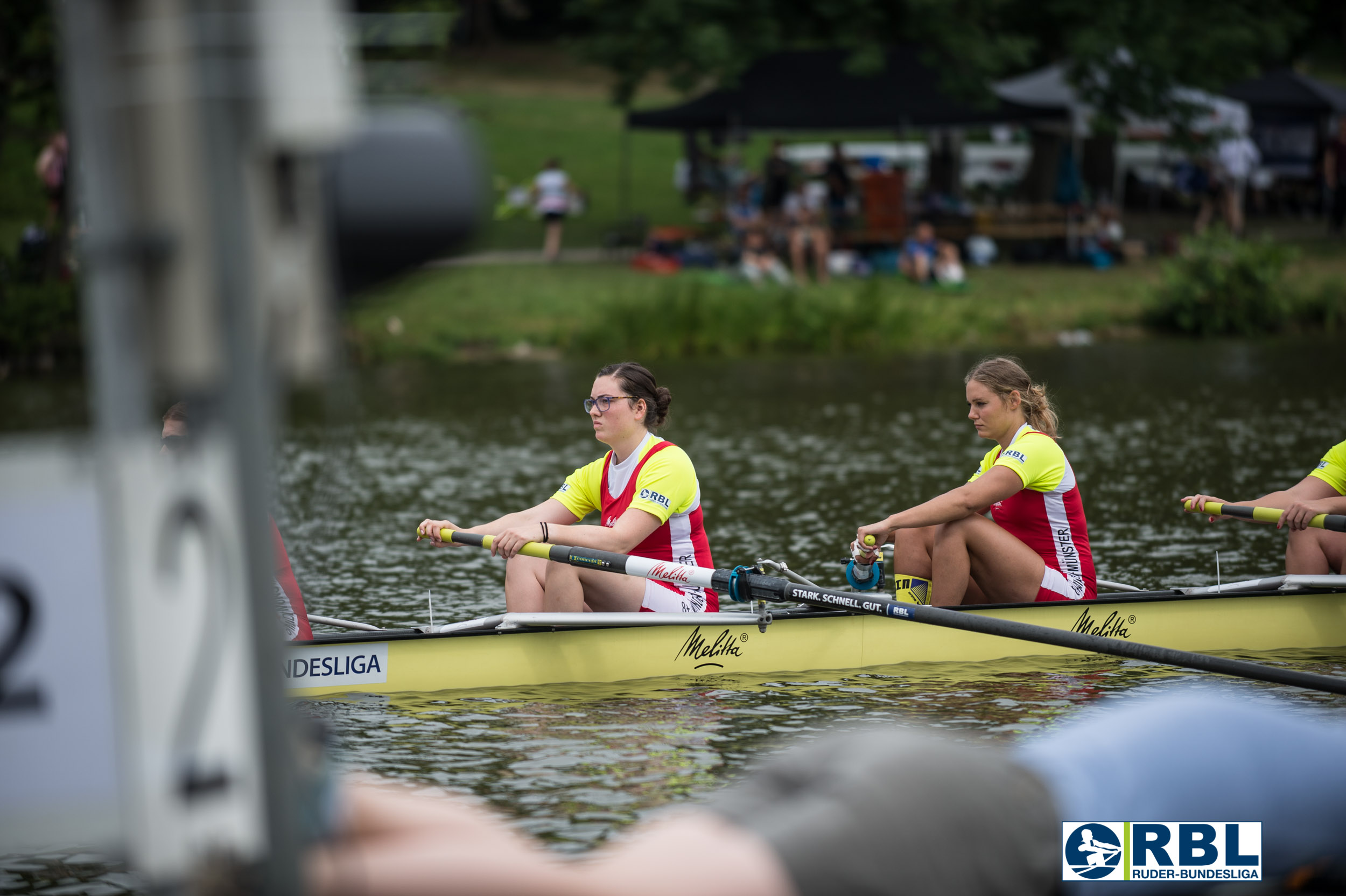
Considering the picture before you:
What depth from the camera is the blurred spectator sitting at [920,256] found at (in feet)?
74.3

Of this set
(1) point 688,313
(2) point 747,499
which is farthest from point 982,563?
(1) point 688,313

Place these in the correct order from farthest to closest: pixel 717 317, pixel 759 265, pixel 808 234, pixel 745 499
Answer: pixel 808 234
pixel 759 265
pixel 717 317
pixel 745 499

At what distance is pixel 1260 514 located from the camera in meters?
7.39

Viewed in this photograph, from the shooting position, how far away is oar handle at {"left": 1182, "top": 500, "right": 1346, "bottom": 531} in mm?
7066

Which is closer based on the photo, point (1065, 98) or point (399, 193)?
point (399, 193)

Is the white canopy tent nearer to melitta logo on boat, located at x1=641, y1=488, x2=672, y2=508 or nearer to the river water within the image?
the river water

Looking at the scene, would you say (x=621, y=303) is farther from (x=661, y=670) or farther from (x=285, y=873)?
(x=285, y=873)

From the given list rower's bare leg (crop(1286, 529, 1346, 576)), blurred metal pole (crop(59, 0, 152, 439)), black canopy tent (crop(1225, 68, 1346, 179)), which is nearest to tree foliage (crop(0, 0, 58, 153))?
rower's bare leg (crop(1286, 529, 1346, 576))

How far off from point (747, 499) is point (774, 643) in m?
5.20

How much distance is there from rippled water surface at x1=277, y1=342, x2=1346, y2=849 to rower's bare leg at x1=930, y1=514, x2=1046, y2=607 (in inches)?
14.1

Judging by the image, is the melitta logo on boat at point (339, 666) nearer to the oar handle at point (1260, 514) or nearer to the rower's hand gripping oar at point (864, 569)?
the rower's hand gripping oar at point (864, 569)

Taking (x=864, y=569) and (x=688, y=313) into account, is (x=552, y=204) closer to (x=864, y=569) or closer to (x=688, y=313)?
(x=688, y=313)

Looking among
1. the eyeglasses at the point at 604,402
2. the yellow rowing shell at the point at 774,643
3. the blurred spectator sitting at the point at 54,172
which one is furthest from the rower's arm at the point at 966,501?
the blurred spectator sitting at the point at 54,172

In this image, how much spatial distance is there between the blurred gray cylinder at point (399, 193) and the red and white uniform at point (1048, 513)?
15.9 ft
